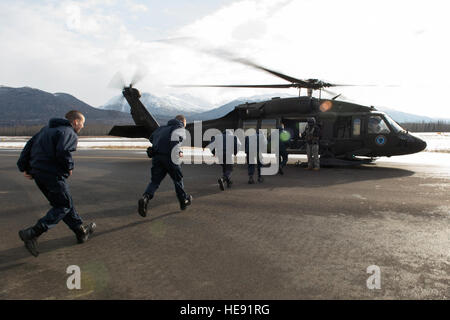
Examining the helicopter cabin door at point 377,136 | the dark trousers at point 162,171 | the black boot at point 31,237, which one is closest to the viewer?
the black boot at point 31,237

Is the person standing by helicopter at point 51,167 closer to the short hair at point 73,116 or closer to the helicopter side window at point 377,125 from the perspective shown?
the short hair at point 73,116

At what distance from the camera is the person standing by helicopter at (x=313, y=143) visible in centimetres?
1155

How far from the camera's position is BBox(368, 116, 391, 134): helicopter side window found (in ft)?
38.7

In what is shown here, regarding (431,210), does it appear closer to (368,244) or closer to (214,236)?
(368,244)

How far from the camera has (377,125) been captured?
1188 centimetres

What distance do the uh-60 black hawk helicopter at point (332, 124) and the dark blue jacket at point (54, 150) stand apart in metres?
8.75

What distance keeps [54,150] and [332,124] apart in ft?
37.2

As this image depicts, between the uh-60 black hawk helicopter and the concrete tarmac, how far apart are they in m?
4.64

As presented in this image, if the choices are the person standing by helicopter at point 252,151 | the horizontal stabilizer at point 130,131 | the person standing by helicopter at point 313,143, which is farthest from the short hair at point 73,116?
the horizontal stabilizer at point 130,131

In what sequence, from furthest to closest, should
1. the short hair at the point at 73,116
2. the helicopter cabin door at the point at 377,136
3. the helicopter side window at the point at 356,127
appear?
the helicopter side window at the point at 356,127, the helicopter cabin door at the point at 377,136, the short hair at the point at 73,116

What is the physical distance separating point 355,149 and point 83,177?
35.0 feet

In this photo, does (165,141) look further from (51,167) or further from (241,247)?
(241,247)

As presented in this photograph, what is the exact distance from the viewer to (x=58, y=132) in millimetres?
3639

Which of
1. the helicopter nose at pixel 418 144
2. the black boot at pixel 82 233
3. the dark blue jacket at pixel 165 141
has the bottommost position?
the black boot at pixel 82 233
